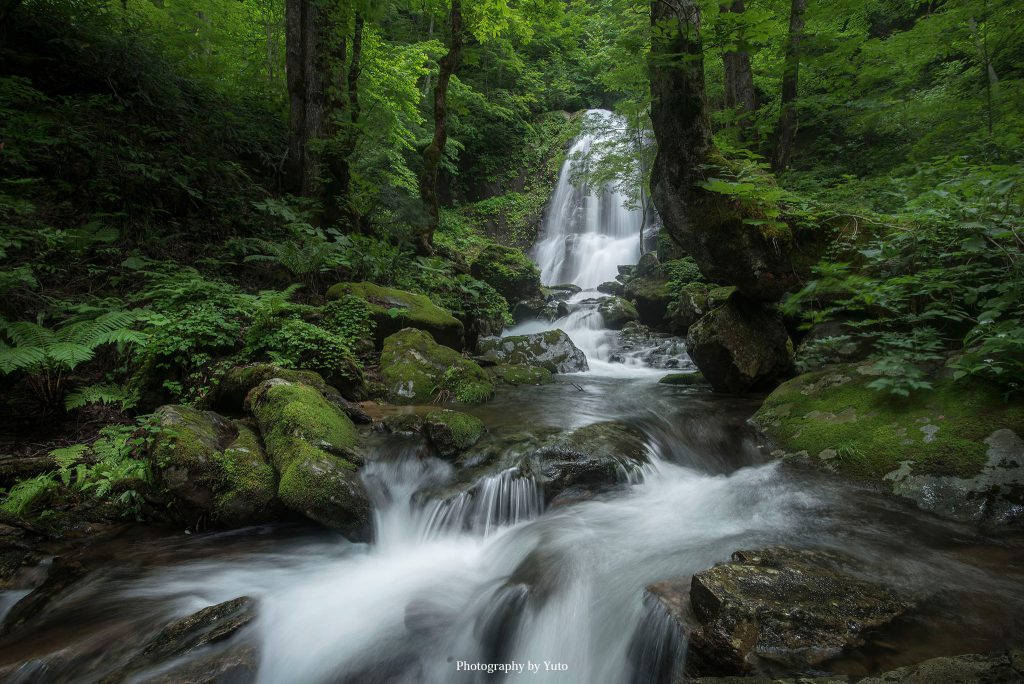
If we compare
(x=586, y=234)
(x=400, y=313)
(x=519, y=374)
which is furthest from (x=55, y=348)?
(x=586, y=234)

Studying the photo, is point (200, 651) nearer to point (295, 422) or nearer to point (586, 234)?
point (295, 422)

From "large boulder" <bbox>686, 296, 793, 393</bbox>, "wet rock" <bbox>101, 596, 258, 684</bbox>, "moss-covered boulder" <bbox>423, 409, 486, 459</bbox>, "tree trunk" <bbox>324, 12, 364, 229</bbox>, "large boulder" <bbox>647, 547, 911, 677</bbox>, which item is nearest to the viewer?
"large boulder" <bbox>647, 547, 911, 677</bbox>

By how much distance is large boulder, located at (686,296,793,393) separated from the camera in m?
6.45

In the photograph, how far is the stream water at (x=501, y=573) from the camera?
2432 millimetres

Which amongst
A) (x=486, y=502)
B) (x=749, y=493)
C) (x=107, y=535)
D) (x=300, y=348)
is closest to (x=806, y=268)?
(x=749, y=493)

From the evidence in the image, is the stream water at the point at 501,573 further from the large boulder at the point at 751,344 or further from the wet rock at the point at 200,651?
the large boulder at the point at 751,344

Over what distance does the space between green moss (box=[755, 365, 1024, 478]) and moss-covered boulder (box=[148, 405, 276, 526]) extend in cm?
481

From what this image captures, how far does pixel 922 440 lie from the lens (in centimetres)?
364

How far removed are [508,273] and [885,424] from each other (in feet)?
34.3

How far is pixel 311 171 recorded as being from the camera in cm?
909

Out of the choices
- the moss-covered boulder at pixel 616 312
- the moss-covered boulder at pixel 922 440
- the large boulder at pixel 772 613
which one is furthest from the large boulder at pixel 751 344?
the moss-covered boulder at pixel 616 312

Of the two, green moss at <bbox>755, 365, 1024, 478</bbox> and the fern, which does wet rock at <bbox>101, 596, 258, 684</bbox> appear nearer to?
the fern

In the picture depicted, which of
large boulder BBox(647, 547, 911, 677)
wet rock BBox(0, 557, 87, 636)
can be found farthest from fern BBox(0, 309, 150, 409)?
large boulder BBox(647, 547, 911, 677)

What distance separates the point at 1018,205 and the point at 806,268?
2159mm
